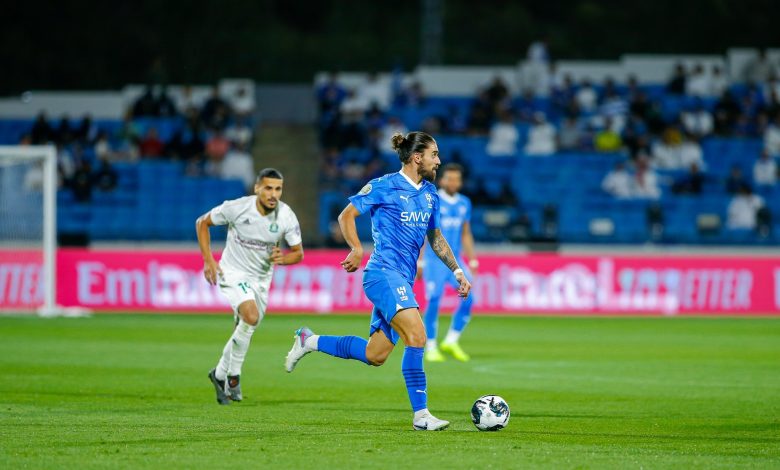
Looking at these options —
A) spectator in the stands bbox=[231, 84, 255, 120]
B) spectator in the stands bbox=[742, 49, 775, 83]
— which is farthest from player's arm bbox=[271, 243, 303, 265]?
spectator in the stands bbox=[742, 49, 775, 83]

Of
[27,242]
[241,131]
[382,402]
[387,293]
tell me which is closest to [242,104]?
[241,131]

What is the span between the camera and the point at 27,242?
24391 millimetres

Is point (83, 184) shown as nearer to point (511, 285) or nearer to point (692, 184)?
point (511, 285)

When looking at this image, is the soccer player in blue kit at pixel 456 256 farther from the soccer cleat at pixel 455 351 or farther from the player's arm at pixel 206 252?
the player's arm at pixel 206 252

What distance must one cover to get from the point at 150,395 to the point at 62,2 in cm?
3820

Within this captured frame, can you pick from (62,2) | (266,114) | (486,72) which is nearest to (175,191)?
(266,114)

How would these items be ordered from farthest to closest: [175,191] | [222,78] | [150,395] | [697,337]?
[222,78] → [175,191] → [697,337] → [150,395]

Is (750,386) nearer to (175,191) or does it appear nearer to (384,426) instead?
(384,426)

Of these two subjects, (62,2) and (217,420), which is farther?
(62,2)

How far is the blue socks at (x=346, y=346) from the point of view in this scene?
10.0 meters

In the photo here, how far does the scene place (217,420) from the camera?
10.3 m

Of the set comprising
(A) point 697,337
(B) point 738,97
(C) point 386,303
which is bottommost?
(A) point 697,337

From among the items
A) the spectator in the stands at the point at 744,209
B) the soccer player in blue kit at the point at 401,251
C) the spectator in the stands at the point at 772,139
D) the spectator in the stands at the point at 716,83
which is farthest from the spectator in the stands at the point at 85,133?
the soccer player in blue kit at the point at 401,251

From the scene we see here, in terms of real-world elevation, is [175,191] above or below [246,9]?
below
